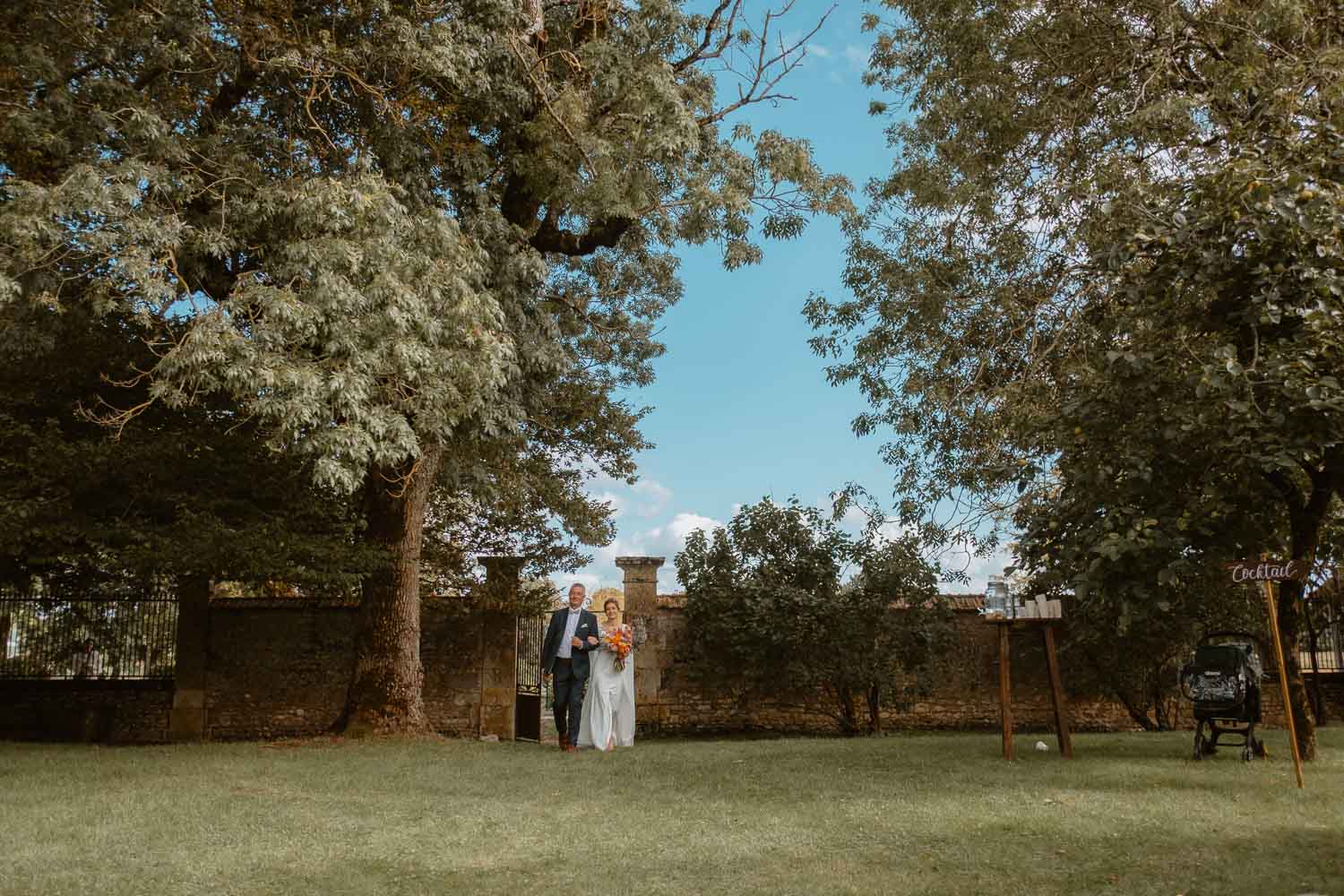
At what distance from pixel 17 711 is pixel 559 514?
→ 8196 millimetres

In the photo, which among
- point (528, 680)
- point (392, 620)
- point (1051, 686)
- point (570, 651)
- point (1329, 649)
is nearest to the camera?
point (1051, 686)

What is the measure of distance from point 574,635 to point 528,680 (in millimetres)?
3918

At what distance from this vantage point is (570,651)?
11.7 meters

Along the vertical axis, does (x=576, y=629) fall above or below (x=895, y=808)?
above

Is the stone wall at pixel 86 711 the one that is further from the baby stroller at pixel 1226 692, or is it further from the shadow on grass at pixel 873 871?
the baby stroller at pixel 1226 692

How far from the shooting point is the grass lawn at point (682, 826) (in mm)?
4926

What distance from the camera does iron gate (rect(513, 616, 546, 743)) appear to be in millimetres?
14453

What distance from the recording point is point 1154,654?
14.1 metres

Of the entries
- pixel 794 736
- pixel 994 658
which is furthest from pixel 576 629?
pixel 994 658

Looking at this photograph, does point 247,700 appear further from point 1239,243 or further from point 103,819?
point 1239,243

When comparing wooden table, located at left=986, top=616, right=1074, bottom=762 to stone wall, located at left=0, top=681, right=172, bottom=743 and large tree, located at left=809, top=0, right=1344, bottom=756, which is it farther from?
stone wall, located at left=0, top=681, right=172, bottom=743

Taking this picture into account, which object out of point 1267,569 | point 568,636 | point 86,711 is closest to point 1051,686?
point 1267,569

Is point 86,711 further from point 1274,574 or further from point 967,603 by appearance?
point 1274,574

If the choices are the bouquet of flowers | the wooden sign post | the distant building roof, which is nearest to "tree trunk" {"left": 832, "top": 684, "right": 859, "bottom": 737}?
the distant building roof
